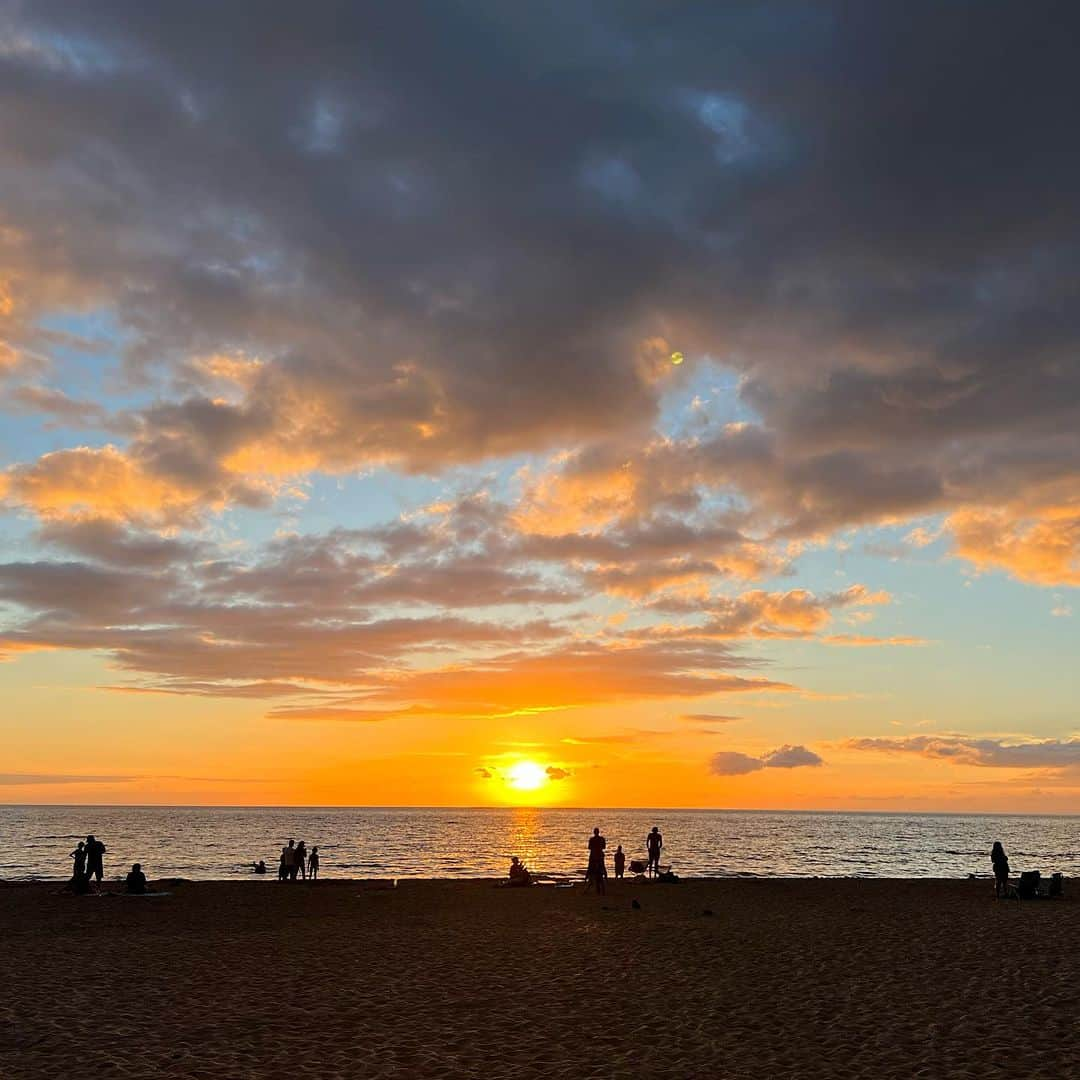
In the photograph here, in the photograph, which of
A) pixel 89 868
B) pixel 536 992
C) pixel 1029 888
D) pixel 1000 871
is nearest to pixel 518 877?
pixel 89 868

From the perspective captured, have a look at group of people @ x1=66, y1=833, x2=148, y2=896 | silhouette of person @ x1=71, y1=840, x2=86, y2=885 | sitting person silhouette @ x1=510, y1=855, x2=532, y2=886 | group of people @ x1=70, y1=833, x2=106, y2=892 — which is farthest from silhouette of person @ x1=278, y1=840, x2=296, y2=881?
sitting person silhouette @ x1=510, y1=855, x2=532, y2=886

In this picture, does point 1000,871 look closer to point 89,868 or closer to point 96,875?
point 96,875

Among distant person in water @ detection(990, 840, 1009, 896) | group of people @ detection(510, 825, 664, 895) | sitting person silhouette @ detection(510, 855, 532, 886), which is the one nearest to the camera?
group of people @ detection(510, 825, 664, 895)

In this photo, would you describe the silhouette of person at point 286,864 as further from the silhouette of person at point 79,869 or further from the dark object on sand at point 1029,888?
the dark object on sand at point 1029,888

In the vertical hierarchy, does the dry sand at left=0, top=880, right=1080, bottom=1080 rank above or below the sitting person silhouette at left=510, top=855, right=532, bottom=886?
below

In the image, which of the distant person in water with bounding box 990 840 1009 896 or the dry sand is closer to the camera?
the dry sand

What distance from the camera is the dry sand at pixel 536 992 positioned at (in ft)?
38.2

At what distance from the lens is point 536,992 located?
53.0ft

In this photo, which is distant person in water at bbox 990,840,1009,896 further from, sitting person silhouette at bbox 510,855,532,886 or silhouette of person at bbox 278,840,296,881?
silhouette of person at bbox 278,840,296,881

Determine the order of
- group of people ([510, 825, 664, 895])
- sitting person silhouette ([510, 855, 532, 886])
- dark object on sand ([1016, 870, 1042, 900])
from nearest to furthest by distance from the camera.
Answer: group of people ([510, 825, 664, 895]), dark object on sand ([1016, 870, 1042, 900]), sitting person silhouette ([510, 855, 532, 886])

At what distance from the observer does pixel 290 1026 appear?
13492 millimetres

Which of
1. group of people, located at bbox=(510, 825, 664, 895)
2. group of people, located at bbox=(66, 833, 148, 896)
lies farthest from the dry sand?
group of people, located at bbox=(510, 825, 664, 895)

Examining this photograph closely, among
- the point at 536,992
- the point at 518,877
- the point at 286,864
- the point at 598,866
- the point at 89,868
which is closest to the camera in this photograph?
the point at 536,992

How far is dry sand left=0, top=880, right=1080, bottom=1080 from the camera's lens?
38.2 feet
